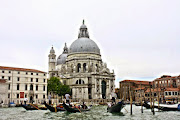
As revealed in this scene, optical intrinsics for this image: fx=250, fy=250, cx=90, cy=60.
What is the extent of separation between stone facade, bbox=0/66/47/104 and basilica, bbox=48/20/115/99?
56.2 ft

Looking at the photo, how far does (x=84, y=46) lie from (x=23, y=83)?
102 ft

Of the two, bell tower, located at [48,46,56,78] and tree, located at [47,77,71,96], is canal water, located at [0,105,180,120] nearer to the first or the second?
tree, located at [47,77,71,96]

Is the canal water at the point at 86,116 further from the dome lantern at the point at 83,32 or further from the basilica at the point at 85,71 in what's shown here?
the dome lantern at the point at 83,32

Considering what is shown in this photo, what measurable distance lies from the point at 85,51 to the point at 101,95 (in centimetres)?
1519

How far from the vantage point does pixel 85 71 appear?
247 feet

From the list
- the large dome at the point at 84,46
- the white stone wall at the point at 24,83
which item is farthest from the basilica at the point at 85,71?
the white stone wall at the point at 24,83

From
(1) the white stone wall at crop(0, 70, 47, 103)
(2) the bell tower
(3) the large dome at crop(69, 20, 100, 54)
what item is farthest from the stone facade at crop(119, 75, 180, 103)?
(2) the bell tower

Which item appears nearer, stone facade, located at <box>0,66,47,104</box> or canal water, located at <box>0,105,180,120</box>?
canal water, located at <box>0,105,180,120</box>

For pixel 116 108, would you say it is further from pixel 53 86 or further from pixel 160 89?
pixel 160 89

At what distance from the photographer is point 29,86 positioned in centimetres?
5138

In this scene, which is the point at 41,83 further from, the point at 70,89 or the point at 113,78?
the point at 113,78

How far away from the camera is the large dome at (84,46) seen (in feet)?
254

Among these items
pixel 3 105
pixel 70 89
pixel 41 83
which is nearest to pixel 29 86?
pixel 41 83

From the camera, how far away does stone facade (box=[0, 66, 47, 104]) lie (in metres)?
48.3
